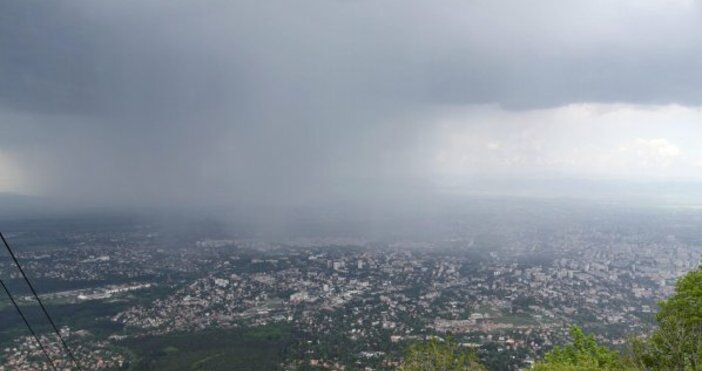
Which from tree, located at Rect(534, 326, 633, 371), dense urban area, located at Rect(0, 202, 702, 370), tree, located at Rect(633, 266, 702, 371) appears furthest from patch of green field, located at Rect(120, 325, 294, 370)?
tree, located at Rect(633, 266, 702, 371)

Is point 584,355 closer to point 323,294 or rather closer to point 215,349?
point 215,349

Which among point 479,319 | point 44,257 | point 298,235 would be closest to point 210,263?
point 44,257

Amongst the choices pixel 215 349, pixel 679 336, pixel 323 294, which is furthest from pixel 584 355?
pixel 323 294

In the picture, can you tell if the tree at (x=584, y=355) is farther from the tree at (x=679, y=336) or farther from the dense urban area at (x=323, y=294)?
the dense urban area at (x=323, y=294)

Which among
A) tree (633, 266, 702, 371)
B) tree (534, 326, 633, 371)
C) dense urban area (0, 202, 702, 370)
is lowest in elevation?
dense urban area (0, 202, 702, 370)

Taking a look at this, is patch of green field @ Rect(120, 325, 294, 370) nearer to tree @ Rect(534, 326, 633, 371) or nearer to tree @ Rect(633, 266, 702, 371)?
tree @ Rect(534, 326, 633, 371)
